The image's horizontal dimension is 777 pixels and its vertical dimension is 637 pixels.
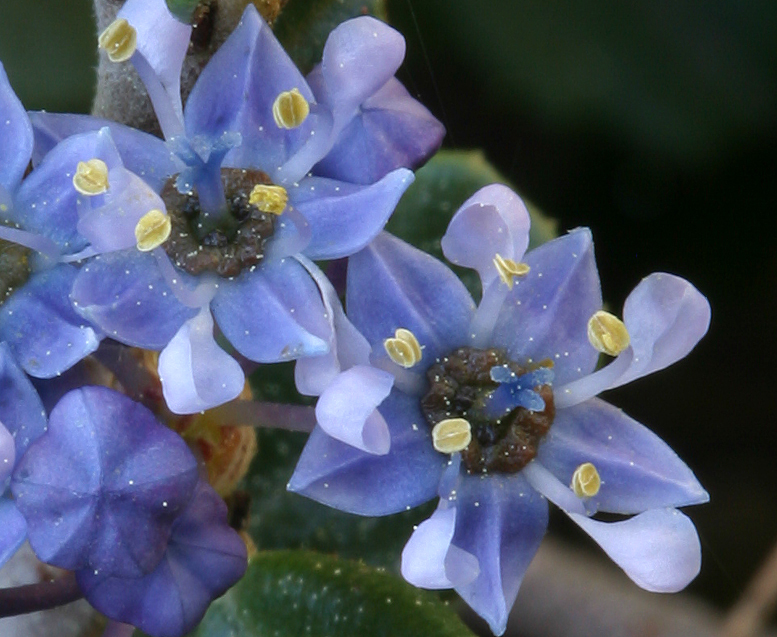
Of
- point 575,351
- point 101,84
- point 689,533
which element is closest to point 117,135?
point 101,84

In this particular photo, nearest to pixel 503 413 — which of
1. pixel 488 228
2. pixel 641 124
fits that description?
pixel 488 228

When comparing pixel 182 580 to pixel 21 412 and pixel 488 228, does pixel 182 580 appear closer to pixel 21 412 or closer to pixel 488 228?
pixel 21 412

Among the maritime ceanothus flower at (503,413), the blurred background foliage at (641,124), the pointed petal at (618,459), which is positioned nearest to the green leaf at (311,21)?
the maritime ceanothus flower at (503,413)

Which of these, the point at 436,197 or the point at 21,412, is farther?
the point at 436,197

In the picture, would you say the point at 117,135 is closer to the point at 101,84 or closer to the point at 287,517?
the point at 101,84

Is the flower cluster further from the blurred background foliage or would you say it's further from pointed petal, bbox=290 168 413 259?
the blurred background foliage

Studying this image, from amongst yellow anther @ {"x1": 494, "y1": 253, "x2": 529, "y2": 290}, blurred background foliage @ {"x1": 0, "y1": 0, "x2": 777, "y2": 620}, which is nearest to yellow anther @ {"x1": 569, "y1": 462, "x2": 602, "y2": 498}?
yellow anther @ {"x1": 494, "y1": 253, "x2": 529, "y2": 290}

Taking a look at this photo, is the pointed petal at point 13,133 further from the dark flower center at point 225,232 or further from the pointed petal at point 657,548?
the pointed petal at point 657,548
